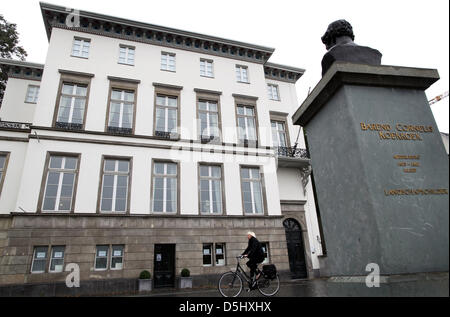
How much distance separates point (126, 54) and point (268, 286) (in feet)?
55.7

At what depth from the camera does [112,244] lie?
14.5 meters

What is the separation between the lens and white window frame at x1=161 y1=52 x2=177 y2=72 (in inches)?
773

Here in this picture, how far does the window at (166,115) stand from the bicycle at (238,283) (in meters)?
11.2

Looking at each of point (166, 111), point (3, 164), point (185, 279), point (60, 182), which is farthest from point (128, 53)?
point (185, 279)

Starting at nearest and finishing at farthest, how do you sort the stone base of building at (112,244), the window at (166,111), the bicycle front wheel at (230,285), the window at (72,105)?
the bicycle front wheel at (230,285)
the stone base of building at (112,244)
the window at (72,105)
the window at (166,111)

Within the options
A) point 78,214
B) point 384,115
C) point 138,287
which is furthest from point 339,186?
point 78,214

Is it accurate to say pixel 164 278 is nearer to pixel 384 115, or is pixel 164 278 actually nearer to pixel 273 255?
pixel 273 255

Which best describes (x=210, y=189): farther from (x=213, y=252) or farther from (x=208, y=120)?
(x=208, y=120)

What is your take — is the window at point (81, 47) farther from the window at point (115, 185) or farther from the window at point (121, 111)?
the window at point (115, 185)

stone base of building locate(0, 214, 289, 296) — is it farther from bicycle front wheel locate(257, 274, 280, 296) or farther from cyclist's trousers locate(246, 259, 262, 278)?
cyclist's trousers locate(246, 259, 262, 278)

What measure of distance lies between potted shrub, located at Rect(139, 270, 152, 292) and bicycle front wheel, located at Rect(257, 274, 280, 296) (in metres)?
7.44

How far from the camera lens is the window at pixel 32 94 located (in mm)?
20141

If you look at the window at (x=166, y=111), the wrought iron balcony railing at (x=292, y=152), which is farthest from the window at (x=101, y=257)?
the wrought iron balcony railing at (x=292, y=152)

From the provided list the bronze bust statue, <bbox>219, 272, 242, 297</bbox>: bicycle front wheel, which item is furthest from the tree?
the bronze bust statue
